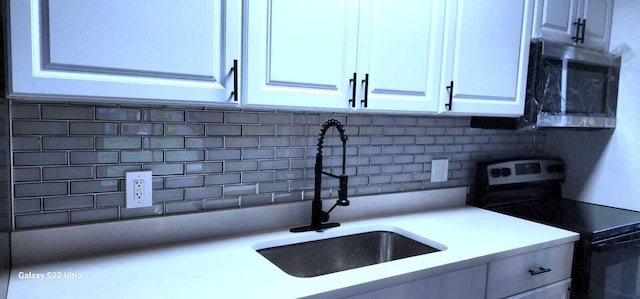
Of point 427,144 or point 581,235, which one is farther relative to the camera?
point 427,144

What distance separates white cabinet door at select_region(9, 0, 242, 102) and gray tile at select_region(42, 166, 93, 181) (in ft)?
1.23

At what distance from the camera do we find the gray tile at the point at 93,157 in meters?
1.30

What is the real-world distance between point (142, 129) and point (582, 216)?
202 cm

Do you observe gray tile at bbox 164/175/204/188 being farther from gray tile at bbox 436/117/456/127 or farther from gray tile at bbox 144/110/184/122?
gray tile at bbox 436/117/456/127

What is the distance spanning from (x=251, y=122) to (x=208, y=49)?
46 centimetres

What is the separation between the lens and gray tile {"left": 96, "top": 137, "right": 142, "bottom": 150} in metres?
1.33

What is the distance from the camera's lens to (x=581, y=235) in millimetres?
1734

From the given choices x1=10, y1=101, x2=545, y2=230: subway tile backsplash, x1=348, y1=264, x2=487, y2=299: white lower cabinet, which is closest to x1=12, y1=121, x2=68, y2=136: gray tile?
x1=10, y1=101, x2=545, y2=230: subway tile backsplash

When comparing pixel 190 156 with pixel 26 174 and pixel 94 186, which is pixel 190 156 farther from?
pixel 26 174

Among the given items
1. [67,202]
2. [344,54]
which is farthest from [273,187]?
[67,202]

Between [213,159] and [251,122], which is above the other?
[251,122]

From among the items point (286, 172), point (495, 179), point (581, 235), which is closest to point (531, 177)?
point (495, 179)

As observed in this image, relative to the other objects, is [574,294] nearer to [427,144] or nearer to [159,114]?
[427,144]

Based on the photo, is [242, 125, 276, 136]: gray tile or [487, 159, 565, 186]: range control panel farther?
[487, 159, 565, 186]: range control panel
